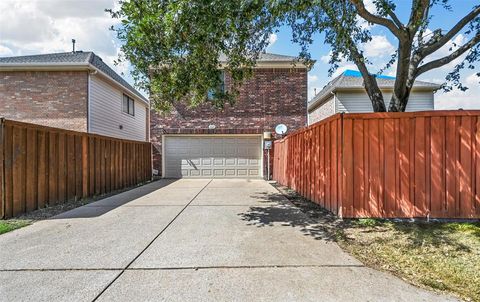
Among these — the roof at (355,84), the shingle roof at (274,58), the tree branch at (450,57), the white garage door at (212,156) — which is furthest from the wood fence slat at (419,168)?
the shingle roof at (274,58)

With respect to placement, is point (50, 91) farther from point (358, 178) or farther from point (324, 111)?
point (324, 111)

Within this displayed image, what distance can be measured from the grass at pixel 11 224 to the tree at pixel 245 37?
3.82m

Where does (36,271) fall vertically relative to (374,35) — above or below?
below

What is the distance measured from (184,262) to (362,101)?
42.8 feet

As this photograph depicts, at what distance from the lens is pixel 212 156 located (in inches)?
585

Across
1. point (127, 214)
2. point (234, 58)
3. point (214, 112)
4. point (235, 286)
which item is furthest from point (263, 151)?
point (235, 286)

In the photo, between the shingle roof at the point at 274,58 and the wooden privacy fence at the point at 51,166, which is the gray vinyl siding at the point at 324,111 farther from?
the wooden privacy fence at the point at 51,166

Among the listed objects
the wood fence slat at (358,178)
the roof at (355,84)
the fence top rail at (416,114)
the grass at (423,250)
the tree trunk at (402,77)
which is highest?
the roof at (355,84)

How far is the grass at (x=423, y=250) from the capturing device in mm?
3158

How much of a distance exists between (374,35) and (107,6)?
6.17 meters

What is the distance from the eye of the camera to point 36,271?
336 cm

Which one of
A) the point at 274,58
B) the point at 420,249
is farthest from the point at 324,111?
the point at 420,249

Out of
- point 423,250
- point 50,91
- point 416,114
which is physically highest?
point 50,91

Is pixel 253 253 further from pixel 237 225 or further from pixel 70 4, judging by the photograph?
pixel 70 4
